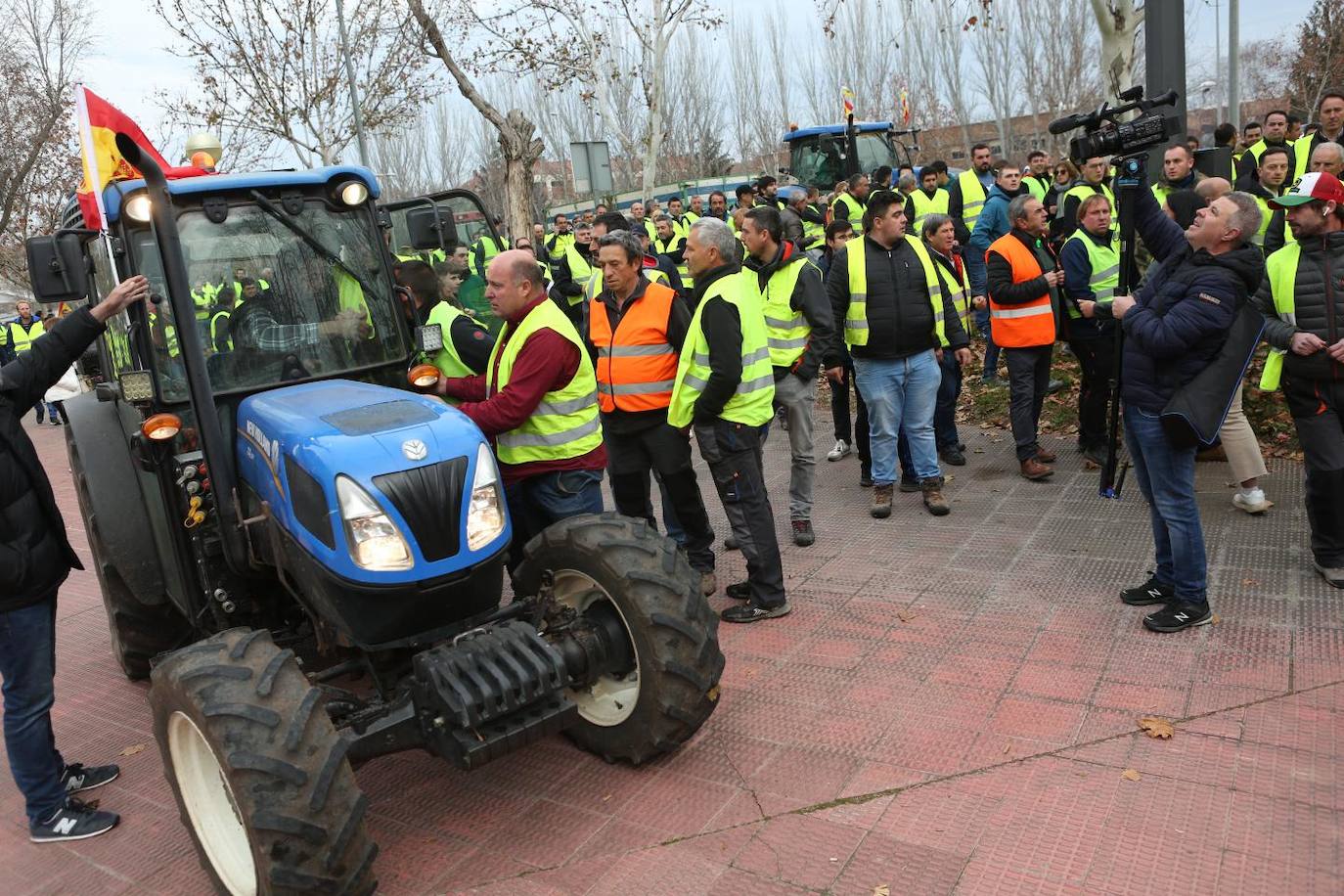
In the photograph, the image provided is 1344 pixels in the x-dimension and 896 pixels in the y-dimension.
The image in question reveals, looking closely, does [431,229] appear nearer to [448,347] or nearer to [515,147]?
[448,347]

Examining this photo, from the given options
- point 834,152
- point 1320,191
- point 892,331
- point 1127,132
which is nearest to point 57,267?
point 892,331

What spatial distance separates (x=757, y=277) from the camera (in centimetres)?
642

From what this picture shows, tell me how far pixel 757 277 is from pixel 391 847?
4143 millimetres

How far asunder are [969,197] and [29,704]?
10.3 meters

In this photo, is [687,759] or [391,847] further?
[687,759]

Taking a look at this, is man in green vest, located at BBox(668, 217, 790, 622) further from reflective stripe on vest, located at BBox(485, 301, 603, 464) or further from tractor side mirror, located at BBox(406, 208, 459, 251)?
tractor side mirror, located at BBox(406, 208, 459, 251)

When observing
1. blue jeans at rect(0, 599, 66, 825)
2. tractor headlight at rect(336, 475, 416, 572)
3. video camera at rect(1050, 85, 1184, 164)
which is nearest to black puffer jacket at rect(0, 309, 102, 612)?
blue jeans at rect(0, 599, 66, 825)

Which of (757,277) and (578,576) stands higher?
(757,277)

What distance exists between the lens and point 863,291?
6.56 metres

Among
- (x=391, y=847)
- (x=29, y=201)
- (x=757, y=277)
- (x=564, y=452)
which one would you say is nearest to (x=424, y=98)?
(x=29, y=201)

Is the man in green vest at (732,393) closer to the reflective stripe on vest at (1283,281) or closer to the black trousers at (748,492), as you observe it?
the black trousers at (748,492)

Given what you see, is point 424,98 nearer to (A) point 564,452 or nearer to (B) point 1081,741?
(A) point 564,452

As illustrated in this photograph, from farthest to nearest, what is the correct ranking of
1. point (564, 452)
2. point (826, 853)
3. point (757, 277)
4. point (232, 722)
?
1. point (757, 277)
2. point (564, 452)
3. point (826, 853)
4. point (232, 722)

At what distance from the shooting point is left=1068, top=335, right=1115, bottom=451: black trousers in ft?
23.1
